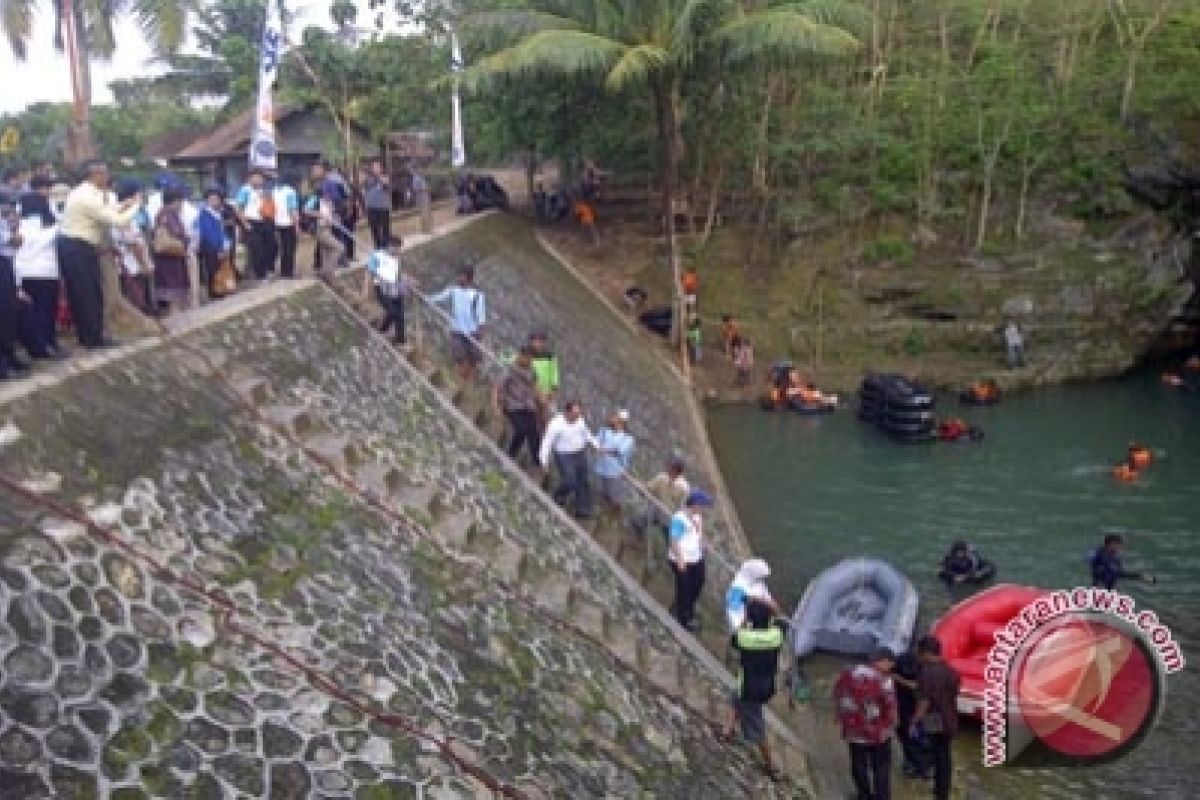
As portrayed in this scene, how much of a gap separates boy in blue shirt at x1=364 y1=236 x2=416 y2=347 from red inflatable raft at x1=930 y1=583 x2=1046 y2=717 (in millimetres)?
7373

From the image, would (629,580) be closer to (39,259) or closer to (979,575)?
(979,575)

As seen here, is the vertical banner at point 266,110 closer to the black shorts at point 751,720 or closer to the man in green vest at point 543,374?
the man in green vest at point 543,374

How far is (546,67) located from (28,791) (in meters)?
20.1

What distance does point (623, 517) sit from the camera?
14.5 m

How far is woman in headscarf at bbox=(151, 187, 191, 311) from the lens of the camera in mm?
12805

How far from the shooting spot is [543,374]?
15039 mm

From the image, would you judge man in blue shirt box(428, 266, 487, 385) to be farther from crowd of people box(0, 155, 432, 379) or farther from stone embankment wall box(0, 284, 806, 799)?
stone embankment wall box(0, 284, 806, 799)

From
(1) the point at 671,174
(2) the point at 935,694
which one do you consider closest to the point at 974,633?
(2) the point at 935,694

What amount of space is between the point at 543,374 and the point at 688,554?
3592 millimetres

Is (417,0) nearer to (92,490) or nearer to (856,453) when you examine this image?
(856,453)

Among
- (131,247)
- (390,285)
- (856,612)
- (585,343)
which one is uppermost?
(131,247)

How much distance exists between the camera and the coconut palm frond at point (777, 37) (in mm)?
23719

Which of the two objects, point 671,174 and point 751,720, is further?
point 671,174

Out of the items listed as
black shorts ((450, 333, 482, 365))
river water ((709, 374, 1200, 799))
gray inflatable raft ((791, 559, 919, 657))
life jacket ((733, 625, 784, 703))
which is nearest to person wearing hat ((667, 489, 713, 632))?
gray inflatable raft ((791, 559, 919, 657))
